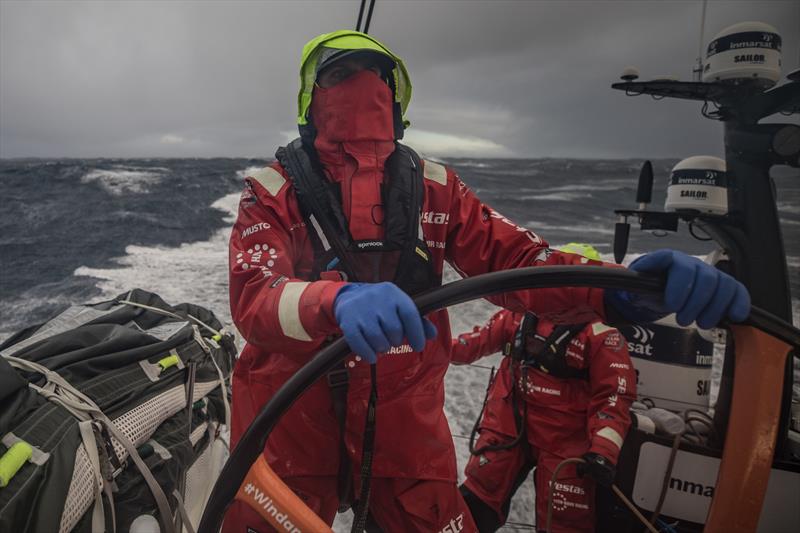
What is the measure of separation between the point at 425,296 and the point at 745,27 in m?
2.45

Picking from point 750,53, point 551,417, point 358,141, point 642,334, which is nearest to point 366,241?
point 358,141

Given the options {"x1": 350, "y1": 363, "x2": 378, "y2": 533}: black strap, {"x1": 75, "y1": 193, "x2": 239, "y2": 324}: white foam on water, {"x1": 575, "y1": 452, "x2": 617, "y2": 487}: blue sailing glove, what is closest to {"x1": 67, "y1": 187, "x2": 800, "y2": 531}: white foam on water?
{"x1": 75, "y1": 193, "x2": 239, "y2": 324}: white foam on water

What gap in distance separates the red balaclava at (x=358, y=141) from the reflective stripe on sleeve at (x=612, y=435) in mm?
1472

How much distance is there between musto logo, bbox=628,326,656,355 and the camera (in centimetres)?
252

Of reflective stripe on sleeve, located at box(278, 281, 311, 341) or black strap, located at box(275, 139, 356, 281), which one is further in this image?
black strap, located at box(275, 139, 356, 281)

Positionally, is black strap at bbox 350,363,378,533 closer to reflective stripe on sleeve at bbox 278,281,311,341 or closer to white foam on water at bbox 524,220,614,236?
reflective stripe on sleeve at bbox 278,281,311,341

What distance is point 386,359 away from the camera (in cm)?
135

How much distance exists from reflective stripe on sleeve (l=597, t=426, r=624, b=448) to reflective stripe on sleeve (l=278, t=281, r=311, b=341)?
1.68 metres

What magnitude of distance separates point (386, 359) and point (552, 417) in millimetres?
1485

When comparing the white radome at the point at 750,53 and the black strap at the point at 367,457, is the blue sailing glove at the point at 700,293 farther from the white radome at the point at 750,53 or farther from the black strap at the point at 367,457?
the white radome at the point at 750,53

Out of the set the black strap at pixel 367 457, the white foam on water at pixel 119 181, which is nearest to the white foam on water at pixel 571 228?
the white foam on water at pixel 119 181

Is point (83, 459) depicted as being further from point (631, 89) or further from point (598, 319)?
point (631, 89)

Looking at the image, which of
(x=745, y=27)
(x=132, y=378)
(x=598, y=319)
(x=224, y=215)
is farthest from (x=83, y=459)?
(x=224, y=215)

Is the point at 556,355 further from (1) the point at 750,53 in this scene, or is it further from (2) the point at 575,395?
(1) the point at 750,53
